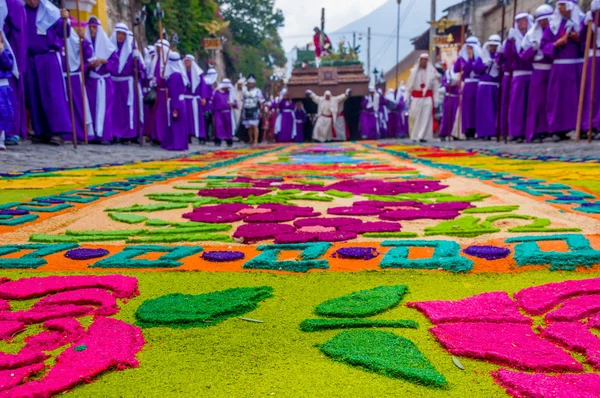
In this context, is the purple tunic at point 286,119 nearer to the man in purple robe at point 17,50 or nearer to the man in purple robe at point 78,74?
the man in purple robe at point 78,74

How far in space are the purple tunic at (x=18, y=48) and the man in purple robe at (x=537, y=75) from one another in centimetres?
708

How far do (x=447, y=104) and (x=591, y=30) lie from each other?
5845mm

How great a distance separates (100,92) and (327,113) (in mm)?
10348

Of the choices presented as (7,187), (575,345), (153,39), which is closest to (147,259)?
(575,345)

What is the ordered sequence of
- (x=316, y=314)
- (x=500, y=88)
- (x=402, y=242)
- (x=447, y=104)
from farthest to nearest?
(x=447, y=104), (x=500, y=88), (x=402, y=242), (x=316, y=314)

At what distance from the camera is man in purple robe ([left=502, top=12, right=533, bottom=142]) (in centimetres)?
918

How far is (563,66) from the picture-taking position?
26.8 ft

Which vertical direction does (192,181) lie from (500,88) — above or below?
below

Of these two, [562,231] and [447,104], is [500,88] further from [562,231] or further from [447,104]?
[562,231]

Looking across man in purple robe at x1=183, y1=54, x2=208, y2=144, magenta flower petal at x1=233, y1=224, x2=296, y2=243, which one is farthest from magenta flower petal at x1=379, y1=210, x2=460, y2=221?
man in purple robe at x1=183, y1=54, x2=208, y2=144

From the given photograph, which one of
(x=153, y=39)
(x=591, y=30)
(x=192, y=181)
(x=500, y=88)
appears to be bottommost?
(x=192, y=181)

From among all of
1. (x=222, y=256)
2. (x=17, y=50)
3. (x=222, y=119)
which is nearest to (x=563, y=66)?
(x=17, y=50)

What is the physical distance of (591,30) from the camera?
7.66m

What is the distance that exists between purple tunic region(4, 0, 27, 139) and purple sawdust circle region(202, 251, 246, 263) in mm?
6120
